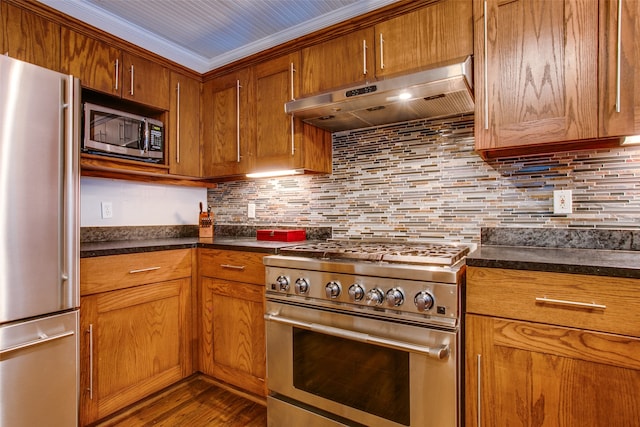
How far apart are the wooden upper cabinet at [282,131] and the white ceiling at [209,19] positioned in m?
0.34

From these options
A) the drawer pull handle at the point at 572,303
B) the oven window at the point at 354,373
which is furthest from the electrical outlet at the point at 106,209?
the drawer pull handle at the point at 572,303

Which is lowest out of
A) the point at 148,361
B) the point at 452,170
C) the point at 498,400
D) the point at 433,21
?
the point at 148,361

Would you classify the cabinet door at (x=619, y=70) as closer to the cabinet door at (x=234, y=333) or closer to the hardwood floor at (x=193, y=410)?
the cabinet door at (x=234, y=333)

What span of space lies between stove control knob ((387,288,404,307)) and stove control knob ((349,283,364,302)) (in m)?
0.12

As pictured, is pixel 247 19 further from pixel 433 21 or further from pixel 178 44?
pixel 433 21

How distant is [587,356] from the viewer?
1.08 metres

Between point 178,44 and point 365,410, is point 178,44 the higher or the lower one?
the higher one

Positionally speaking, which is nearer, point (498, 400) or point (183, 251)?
point (498, 400)

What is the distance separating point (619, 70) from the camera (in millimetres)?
1224

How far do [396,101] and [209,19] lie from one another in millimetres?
1448

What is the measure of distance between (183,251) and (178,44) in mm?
1598

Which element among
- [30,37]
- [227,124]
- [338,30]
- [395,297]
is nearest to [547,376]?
[395,297]

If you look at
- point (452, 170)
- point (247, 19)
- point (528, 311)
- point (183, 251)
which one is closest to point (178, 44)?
point (247, 19)

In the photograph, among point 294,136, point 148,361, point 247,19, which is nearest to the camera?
point 148,361
